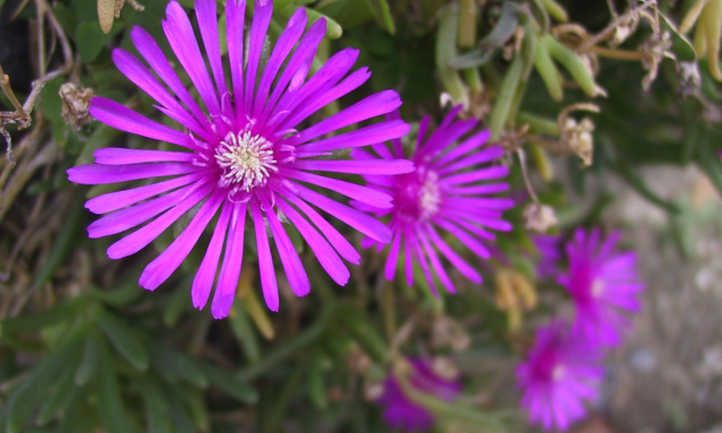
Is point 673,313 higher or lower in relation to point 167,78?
lower

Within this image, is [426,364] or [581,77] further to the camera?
[426,364]

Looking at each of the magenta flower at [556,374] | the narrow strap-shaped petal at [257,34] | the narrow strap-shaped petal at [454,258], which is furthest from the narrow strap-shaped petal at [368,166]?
the magenta flower at [556,374]

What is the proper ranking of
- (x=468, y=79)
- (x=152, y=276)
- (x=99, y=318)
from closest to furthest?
(x=152, y=276) → (x=468, y=79) → (x=99, y=318)

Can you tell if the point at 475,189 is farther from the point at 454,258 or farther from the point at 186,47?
the point at 186,47

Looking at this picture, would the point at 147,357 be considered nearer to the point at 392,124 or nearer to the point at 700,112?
the point at 392,124

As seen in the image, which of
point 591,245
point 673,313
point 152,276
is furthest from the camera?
point 673,313

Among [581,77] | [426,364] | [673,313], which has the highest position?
[581,77]

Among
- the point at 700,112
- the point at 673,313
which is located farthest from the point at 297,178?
the point at 673,313

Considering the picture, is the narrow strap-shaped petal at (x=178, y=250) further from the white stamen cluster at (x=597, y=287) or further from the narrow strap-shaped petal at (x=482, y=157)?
the white stamen cluster at (x=597, y=287)

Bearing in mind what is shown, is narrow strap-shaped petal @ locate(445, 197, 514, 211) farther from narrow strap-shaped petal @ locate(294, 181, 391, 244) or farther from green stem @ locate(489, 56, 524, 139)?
narrow strap-shaped petal @ locate(294, 181, 391, 244)
